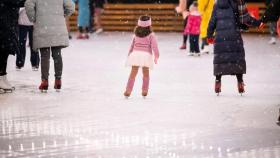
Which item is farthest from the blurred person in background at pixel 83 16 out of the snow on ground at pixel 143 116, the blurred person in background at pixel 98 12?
the snow on ground at pixel 143 116

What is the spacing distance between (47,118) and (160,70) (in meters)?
5.59

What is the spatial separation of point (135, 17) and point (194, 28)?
9683 mm

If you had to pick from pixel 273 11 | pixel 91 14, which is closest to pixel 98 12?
pixel 91 14

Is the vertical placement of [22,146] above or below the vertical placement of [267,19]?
below

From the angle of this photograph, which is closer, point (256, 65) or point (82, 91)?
point (82, 91)

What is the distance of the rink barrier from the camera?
26078 millimetres

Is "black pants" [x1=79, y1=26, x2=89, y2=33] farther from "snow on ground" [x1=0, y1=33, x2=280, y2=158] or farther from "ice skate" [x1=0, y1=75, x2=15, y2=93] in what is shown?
"ice skate" [x1=0, y1=75, x2=15, y2=93]

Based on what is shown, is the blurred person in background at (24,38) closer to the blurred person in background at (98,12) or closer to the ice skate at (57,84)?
the ice skate at (57,84)

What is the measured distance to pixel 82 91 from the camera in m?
11.4

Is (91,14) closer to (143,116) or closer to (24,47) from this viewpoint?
(24,47)

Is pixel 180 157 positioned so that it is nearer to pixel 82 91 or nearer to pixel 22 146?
pixel 22 146

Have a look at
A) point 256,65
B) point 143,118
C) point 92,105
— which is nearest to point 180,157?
point 143,118

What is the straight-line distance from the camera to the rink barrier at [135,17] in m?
26.1

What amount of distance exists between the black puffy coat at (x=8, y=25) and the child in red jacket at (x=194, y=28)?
251 inches
